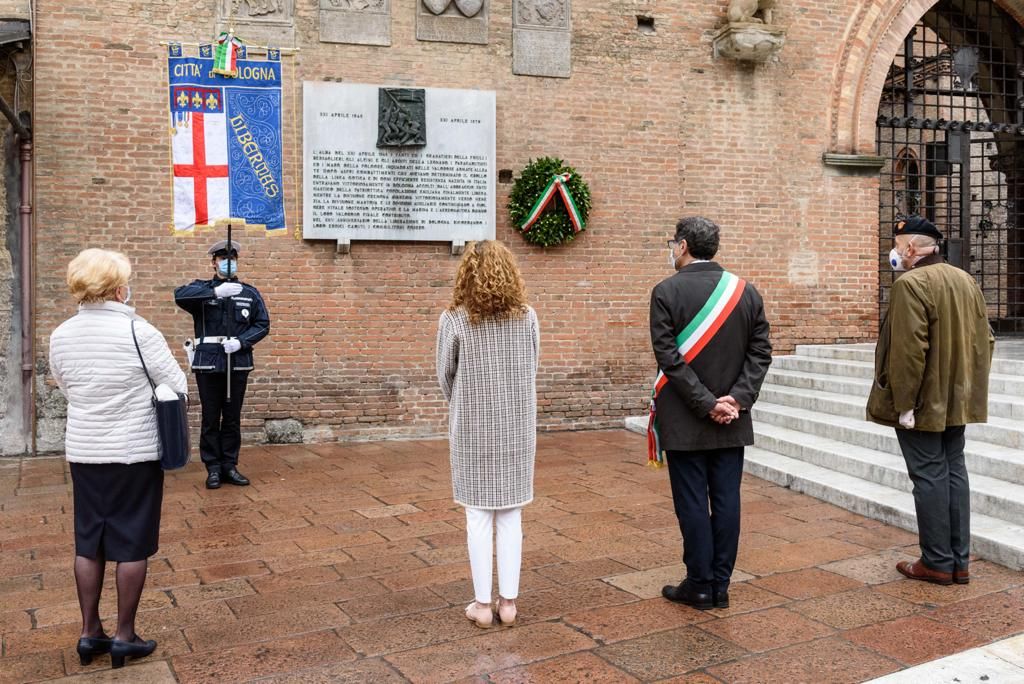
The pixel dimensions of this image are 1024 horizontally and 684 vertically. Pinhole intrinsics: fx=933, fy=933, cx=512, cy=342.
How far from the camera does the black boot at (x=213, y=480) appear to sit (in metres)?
7.05

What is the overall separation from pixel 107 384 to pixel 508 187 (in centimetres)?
668

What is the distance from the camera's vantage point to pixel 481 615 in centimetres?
398

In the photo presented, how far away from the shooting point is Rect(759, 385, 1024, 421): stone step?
7.03 metres

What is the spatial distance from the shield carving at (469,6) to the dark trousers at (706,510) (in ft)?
21.9

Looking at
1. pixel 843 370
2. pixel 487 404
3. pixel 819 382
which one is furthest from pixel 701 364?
pixel 843 370

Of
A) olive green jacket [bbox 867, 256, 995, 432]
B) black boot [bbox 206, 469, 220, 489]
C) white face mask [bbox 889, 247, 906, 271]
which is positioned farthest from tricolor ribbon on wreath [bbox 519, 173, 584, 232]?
olive green jacket [bbox 867, 256, 995, 432]

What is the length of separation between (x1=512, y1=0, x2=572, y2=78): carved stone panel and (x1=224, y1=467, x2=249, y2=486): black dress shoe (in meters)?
5.07

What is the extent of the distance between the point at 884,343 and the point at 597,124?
5883mm

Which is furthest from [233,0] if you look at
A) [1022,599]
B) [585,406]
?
[1022,599]

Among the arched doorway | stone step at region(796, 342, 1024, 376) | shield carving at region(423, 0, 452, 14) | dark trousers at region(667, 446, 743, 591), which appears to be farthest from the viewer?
the arched doorway

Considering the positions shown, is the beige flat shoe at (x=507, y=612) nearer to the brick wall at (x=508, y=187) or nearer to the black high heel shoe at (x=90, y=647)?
the black high heel shoe at (x=90, y=647)

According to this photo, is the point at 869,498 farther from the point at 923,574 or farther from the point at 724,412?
the point at 724,412

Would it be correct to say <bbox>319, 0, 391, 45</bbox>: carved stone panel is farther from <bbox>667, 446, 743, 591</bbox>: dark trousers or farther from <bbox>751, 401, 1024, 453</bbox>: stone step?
<bbox>667, 446, 743, 591</bbox>: dark trousers

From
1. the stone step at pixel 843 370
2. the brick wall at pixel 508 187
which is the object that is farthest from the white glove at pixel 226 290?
the stone step at pixel 843 370
